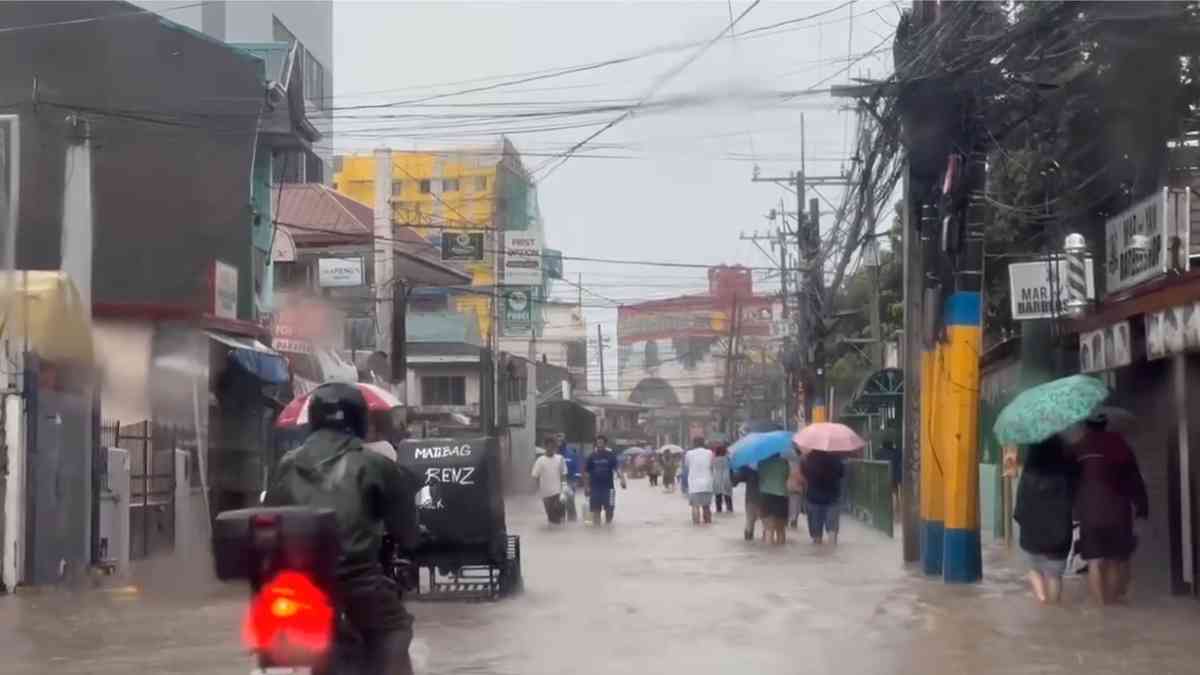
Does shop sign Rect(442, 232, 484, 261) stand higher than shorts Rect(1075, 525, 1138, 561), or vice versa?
shop sign Rect(442, 232, 484, 261)

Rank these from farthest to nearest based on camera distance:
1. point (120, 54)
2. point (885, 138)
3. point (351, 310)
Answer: point (351, 310) → point (120, 54) → point (885, 138)

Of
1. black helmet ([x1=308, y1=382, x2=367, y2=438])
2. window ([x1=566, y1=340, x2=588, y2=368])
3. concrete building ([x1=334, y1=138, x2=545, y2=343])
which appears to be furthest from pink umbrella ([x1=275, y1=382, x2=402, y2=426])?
window ([x1=566, y1=340, x2=588, y2=368])

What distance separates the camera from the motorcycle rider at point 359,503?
632cm

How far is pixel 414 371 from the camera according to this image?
54.3 m

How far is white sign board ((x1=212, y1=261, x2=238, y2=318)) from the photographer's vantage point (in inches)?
930

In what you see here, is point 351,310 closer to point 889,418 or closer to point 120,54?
point 889,418

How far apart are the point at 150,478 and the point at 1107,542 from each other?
1211 centimetres

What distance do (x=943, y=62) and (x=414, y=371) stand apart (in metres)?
39.1

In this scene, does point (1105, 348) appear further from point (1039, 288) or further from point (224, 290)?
point (224, 290)

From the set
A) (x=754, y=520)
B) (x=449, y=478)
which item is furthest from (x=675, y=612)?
(x=754, y=520)

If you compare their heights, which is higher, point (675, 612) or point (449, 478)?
point (449, 478)

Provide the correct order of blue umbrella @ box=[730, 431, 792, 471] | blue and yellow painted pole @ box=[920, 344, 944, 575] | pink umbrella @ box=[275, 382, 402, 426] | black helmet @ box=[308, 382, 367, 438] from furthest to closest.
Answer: blue umbrella @ box=[730, 431, 792, 471], blue and yellow painted pole @ box=[920, 344, 944, 575], pink umbrella @ box=[275, 382, 402, 426], black helmet @ box=[308, 382, 367, 438]

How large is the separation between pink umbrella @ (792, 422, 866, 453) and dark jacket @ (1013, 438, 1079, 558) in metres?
9.30

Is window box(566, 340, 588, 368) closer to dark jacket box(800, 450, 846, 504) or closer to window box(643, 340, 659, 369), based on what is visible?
window box(643, 340, 659, 369)
